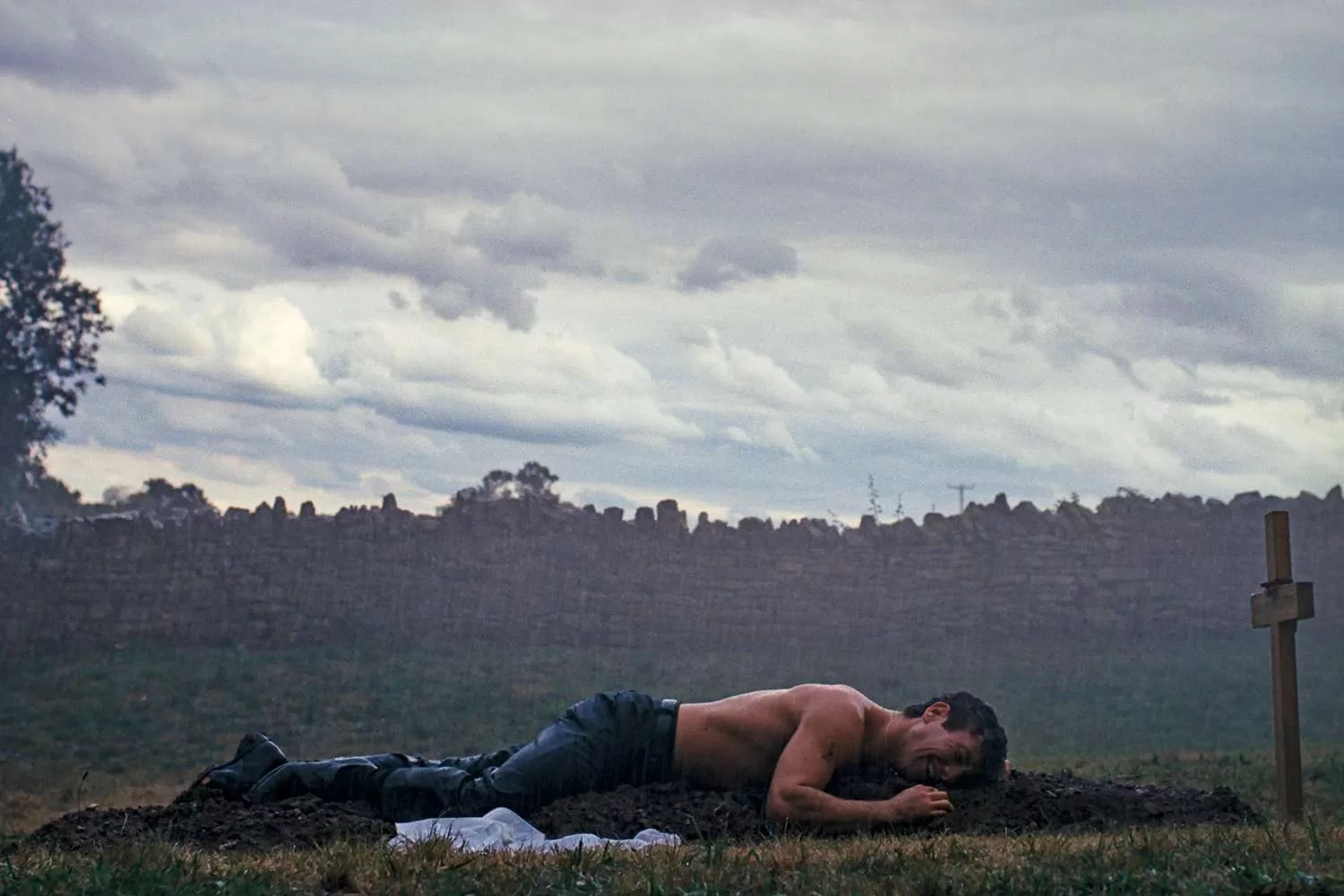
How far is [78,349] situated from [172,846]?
98.9ft

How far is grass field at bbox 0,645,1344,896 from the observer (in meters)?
4.09

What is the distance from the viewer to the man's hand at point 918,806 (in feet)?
19.0

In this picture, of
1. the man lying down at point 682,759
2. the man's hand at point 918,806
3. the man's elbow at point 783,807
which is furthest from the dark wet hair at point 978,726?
the man's elbow at point 783,807

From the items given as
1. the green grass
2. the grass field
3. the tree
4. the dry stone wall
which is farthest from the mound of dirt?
the tree

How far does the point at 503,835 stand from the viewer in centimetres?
573

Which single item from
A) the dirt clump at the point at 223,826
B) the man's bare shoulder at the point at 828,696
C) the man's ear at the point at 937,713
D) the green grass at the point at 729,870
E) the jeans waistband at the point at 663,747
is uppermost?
the man's bare shoulder at the point at 828,696

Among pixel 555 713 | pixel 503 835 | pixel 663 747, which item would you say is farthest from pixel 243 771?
pixel 555 713

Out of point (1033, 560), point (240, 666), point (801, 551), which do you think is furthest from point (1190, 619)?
point (240, 666)

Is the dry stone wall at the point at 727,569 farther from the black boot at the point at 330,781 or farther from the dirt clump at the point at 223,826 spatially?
the dirt clump at the point at 223,826

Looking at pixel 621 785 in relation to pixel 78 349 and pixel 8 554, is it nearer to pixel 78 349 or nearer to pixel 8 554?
pixel 8 554

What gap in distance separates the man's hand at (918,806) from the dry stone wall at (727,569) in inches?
591

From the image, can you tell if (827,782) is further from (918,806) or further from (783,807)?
(918,806)

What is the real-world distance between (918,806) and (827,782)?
0.49m

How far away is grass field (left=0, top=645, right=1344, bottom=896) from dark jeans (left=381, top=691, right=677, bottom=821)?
4.89 feet
